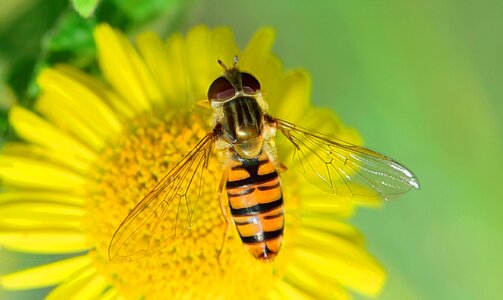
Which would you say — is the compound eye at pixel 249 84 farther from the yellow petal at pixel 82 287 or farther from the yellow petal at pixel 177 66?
the yellow petal at pixel 82 287

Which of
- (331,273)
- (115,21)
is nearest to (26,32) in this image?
(115,21)

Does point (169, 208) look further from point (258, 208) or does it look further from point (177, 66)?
point (177, 66)

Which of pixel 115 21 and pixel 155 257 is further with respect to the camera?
pixel 115 21

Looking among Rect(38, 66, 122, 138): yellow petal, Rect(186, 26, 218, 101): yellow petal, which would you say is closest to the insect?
Rect(186, 26, 218, 101): yellow petal

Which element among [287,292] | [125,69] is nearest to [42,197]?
[125,69]

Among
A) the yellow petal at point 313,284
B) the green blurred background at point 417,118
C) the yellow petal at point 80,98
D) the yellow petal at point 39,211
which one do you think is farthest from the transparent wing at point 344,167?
the green blurred background at point 417,118

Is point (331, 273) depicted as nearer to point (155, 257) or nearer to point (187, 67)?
point (155, 257)
